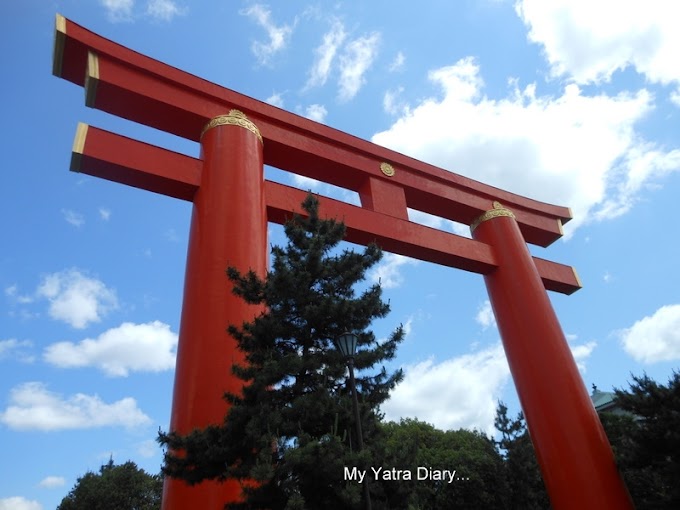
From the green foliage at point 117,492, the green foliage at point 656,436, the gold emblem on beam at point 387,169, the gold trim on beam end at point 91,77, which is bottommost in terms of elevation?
the green foliage at point 656,436

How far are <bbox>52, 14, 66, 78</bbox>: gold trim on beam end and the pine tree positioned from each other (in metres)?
5.08

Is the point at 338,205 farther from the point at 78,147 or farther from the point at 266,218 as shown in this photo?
the point at 78,147

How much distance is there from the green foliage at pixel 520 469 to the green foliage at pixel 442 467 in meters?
0.24

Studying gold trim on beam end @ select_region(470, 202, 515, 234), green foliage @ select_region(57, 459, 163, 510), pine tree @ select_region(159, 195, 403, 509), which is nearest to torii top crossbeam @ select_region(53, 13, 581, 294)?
gold trim on beam end @ select_region(470, 202, 515, 234)

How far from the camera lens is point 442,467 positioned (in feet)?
61.8

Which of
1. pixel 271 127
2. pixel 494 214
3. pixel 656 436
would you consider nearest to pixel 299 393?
pixel 271 127

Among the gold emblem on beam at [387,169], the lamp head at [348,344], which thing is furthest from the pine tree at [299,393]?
the gold emblem on beam at [387,169]

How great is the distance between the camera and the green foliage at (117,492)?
24.8 m

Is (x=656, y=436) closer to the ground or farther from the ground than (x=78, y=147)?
closer to the ground

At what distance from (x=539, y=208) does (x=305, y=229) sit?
902 cm

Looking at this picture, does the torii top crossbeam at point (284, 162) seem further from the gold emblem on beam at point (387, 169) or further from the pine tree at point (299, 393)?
the pine tree at point (299, 393)

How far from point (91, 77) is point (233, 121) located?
2328 mm

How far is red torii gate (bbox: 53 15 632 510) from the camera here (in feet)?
22.6

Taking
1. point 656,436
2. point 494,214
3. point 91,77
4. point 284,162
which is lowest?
point 656,436
